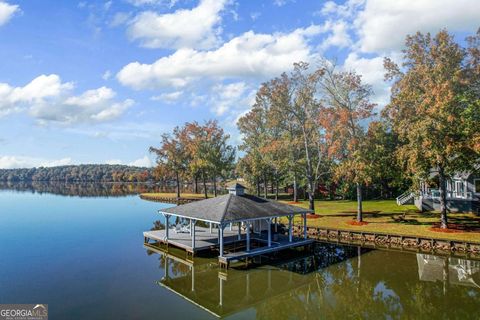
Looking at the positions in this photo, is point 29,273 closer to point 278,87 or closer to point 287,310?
point 287,310

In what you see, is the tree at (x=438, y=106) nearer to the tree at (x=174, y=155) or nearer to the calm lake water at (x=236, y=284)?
the calm lake water at (x=236, y=284)

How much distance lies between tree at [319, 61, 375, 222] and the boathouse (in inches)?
360

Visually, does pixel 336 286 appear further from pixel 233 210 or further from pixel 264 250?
pixel 233 210

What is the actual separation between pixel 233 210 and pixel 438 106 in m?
18.5

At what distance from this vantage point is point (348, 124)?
35375 mm

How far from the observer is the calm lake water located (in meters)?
16.2

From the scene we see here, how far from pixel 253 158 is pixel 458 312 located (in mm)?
43758

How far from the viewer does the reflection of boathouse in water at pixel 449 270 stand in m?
20.3

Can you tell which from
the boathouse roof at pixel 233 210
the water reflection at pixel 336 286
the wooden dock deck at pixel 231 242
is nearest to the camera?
the water reflection at pixel 336 286

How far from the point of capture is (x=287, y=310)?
16.6 metres

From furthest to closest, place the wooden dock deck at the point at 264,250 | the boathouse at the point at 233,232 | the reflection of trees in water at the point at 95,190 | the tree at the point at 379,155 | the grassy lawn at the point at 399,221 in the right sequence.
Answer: the reflection of trees in water at the point at 95,190, the tree at the point at 379,155, the grassy lawn at the point at 399,221, the boathouse at the point at 233,232, the wooden dock deck at the point at 264,250

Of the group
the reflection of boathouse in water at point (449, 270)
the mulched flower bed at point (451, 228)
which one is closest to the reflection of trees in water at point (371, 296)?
the reflection of boathouse in water at point (449, 270)

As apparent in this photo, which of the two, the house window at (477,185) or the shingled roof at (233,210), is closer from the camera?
the shingled roof at (233,210)

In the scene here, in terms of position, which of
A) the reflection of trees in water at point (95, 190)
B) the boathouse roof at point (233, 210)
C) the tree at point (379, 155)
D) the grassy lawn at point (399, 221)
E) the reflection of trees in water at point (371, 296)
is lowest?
the reflection of trees in water at point (371, 296)
